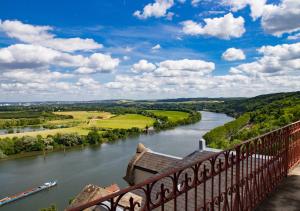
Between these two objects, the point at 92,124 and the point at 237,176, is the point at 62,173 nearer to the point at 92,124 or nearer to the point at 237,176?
the point at 237,176

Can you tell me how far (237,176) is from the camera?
3781 millimetres

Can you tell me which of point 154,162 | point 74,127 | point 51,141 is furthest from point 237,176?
point 74,127

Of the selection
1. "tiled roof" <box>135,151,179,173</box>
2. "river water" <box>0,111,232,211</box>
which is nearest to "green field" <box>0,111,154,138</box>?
"river water" <box>0,111,232,211</box>

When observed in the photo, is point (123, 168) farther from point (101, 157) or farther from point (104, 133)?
point (104, 133)

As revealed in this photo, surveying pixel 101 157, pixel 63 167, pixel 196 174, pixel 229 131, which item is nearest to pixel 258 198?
pixel 196 174

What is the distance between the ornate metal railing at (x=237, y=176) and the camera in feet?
8.12

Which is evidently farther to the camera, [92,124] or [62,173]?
[92,124]

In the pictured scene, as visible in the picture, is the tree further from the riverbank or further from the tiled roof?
the tiled roof

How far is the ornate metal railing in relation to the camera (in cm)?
248

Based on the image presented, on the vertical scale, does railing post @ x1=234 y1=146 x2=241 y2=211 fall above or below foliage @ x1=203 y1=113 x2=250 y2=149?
above

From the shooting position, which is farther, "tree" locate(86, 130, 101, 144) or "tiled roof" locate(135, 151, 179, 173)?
"tree" locate(86, 130, 101, 144)

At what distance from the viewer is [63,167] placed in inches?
1652

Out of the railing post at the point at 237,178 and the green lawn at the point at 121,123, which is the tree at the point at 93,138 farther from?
the railing post at the point at 237,178

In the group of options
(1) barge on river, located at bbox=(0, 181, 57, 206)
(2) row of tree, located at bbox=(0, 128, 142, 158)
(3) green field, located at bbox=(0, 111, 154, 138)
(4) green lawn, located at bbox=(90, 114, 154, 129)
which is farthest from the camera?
(4) green lawn, located at bbox=(90, 114, 154, 129)
